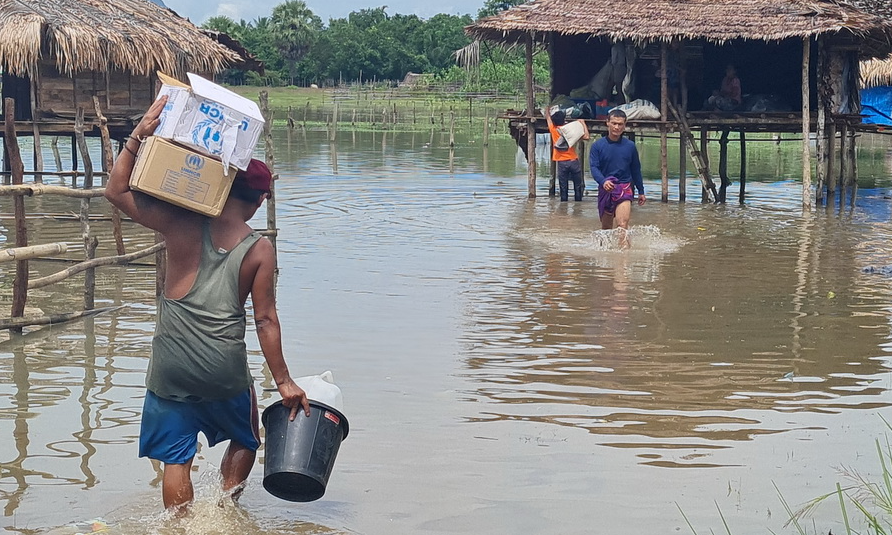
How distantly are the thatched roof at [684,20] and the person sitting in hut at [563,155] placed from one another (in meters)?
1.35

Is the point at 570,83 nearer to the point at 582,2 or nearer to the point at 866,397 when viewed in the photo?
the point at 582,2

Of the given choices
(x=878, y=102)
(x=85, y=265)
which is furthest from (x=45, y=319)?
(x=878, y=102)

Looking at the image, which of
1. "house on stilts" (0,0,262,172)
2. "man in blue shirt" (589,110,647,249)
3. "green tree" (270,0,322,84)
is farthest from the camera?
"green tree" (270,0,322,84)

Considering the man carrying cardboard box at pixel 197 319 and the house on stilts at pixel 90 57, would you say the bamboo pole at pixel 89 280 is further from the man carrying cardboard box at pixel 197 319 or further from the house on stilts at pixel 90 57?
the house on stilts at pixel 90 57

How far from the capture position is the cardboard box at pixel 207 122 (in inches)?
149

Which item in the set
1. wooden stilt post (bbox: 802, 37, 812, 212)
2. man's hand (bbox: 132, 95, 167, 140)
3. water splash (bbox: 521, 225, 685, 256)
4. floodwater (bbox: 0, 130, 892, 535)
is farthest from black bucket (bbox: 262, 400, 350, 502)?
wooden stilt post (bbox: 802, 37, 812, 212)

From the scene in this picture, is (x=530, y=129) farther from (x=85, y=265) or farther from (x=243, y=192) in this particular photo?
(x=243, y=192)

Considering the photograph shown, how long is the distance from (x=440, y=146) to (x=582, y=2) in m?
13.9

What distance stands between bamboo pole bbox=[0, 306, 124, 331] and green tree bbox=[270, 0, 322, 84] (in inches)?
2187

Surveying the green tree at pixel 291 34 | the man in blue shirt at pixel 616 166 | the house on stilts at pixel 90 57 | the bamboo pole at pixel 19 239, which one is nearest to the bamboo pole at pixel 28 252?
the bamboo pole at pixel 19 239

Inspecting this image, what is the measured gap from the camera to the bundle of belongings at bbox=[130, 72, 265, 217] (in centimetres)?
378

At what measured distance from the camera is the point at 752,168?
2477cm

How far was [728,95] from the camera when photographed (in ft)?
56.5

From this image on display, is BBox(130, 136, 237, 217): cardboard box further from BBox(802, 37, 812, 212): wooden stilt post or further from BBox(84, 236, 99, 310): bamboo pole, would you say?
BBox(802, 37, 812, 212): wooden stilt post
